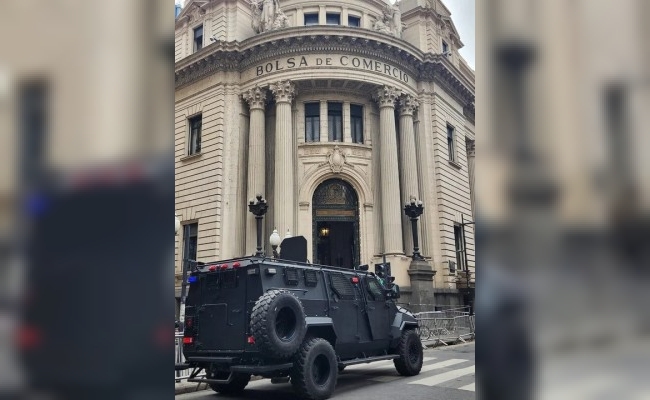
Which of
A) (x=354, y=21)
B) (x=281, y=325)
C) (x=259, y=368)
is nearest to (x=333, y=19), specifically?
(x=354, y=21)

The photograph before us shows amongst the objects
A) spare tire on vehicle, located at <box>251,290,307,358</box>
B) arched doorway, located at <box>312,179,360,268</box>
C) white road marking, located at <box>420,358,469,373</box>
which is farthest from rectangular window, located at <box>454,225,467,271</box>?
spare tire on vehicle, located at <box>251,290,307,358</box>

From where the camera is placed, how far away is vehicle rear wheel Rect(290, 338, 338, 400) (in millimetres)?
8117

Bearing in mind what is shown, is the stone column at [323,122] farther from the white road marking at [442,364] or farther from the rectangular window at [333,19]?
the white road marking at [442,364]

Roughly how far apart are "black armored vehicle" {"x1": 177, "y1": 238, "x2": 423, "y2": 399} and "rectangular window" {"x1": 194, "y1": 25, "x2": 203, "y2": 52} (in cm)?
2441

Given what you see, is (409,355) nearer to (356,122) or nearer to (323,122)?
(323,122)

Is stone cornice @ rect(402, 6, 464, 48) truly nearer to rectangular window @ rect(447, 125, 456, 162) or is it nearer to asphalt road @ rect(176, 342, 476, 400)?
rectangular window @ rect(447, 125, 456, 162)

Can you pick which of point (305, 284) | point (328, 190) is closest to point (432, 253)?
point (328, 190)

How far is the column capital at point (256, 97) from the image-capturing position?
2698 centimetres
